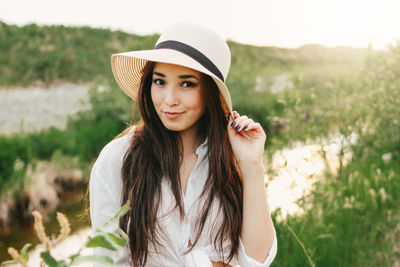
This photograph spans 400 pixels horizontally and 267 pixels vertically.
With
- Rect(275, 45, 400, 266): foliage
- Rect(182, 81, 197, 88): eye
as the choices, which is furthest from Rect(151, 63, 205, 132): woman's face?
Rect(275, 45, 400, 266): foliage

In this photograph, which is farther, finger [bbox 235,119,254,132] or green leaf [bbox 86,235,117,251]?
finger [bbox 235,119,254,132]

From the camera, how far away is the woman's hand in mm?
1690

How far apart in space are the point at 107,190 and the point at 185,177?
1.26ft

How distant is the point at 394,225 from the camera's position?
287 centimetres

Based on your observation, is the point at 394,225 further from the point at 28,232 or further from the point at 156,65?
the point at 28,232

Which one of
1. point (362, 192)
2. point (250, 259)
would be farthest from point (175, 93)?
point (362, 192)

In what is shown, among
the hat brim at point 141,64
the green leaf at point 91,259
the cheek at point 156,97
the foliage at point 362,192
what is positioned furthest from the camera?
the foliage at point 362,192

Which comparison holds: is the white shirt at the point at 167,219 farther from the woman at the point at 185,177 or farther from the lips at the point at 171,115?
the lips at the point at 171,115

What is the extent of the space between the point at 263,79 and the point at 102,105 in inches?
269

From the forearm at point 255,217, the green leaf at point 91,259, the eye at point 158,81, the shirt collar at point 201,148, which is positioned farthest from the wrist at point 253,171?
the green leaf at point 91,259

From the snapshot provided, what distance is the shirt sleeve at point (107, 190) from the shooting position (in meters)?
1.57

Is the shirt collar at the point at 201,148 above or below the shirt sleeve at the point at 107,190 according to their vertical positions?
above

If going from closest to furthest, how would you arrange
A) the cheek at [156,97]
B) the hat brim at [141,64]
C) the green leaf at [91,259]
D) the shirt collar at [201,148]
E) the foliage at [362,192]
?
the green leaf at [91,259] → the hat brim at [141,64] → the cheek at [156,97] → the shirt collar at [201,148] → the foliage at [362,192]

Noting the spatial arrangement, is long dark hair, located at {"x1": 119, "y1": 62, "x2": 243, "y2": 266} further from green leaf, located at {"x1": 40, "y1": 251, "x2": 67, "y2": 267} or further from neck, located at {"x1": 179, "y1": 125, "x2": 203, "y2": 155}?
green leaf, located at {"x1": 40, "y1": 251, "x2": 67, "y2": 267}
